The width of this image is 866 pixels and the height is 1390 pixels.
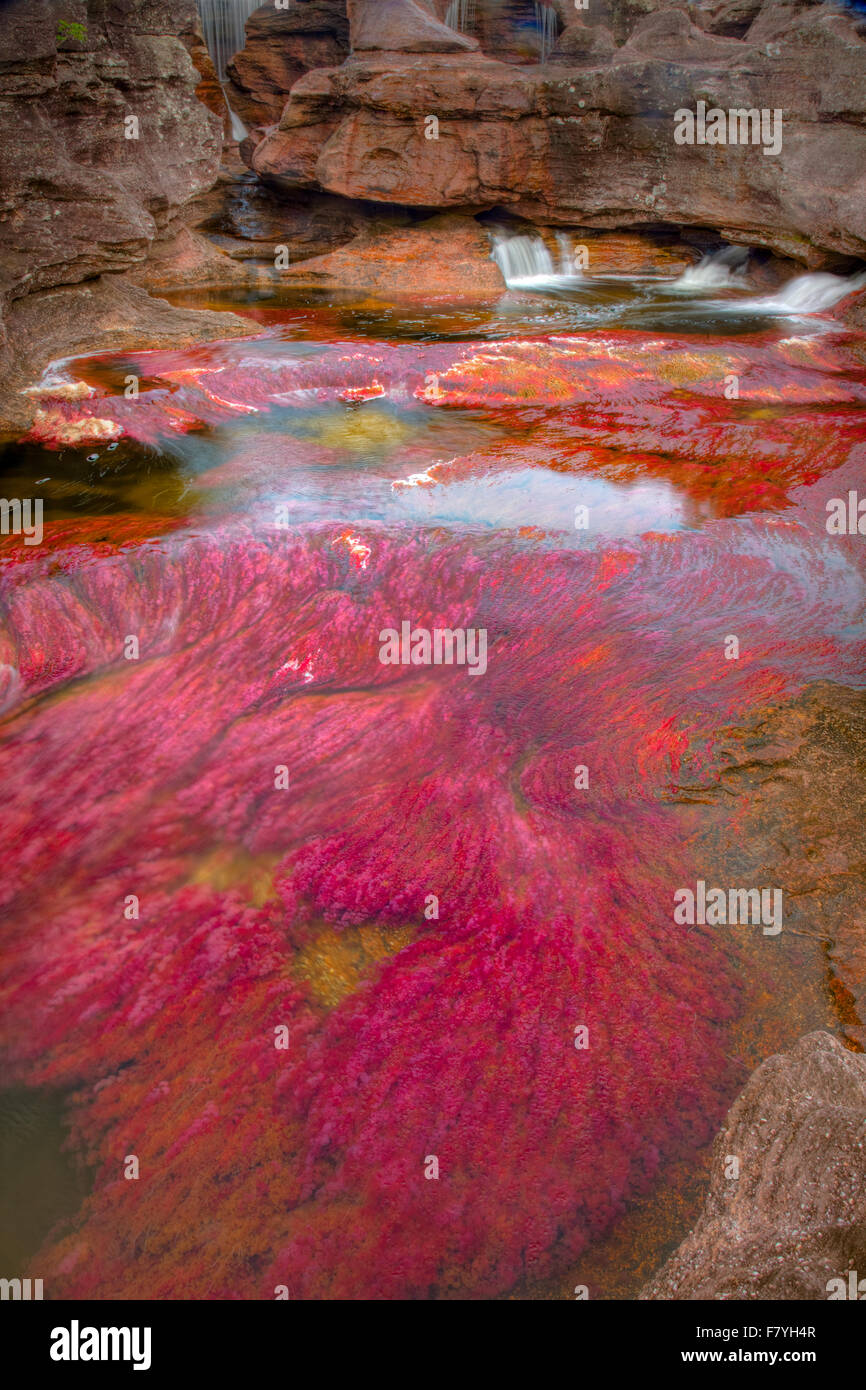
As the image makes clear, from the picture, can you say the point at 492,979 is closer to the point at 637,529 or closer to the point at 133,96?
the point at 637,529

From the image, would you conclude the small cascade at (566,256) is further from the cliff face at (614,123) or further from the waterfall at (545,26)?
the waterfall at (545,26)

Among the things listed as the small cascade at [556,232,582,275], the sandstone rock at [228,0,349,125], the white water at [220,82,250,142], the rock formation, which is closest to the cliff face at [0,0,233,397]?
the rock formation

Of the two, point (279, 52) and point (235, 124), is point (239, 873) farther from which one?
point (279, 52)

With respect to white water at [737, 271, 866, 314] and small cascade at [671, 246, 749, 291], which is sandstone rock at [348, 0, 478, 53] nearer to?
small cascade at [671, 246, 749, 291]

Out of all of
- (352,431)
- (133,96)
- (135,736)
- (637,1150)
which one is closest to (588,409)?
(352,431)
